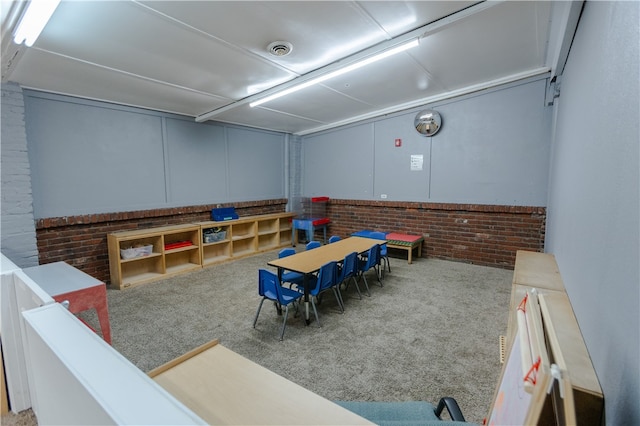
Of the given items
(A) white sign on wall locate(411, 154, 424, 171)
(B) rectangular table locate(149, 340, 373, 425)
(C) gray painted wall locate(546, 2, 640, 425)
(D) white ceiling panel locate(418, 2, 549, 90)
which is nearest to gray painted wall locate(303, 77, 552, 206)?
(A) white sign on wall locate(411, 154, 424, 171)

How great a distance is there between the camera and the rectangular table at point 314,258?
3311mm

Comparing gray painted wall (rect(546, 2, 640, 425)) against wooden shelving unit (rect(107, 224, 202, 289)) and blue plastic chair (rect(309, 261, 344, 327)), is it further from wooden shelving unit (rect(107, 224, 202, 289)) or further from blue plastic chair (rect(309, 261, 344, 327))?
wooden shelving unit (rect(107, 224, 202, 289))

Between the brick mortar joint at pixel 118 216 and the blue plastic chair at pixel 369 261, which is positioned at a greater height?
the brick mortar joint at pixel 118 216

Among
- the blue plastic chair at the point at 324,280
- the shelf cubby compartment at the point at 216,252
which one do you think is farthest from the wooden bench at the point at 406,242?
the shelf cubby compartment at the point at 216,252

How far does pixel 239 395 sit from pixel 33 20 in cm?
342

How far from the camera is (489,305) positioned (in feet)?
12.6

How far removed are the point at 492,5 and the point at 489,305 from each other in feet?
11.3

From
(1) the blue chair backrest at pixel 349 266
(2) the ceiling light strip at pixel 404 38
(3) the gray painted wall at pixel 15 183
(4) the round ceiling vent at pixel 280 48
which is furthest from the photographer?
(1) the blue chair backrest at pixel 349 266

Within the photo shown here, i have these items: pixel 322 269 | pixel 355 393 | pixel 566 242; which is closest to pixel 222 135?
pixel 322 269

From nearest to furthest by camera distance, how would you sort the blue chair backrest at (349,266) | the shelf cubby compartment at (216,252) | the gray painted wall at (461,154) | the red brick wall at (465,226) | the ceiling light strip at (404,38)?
the ceiling light strip at (404,38)
the blue chair backrest at (349,266)
the gray painted wall at (461,154)
the red brick wall at (465,226)
the shelf cubby compartment at (216,252)

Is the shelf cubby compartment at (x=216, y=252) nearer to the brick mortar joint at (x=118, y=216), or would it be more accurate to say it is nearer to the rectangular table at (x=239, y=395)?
the brick mortar joint at (x=118, y=216)

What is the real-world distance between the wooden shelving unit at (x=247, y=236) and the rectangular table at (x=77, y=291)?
9.08 feet

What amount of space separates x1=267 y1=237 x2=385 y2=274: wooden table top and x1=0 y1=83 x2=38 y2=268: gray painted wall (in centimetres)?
336

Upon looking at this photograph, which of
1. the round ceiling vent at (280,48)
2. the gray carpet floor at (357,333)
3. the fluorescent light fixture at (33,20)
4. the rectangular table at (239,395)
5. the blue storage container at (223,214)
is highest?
the round ceiling vent at (280,48)
